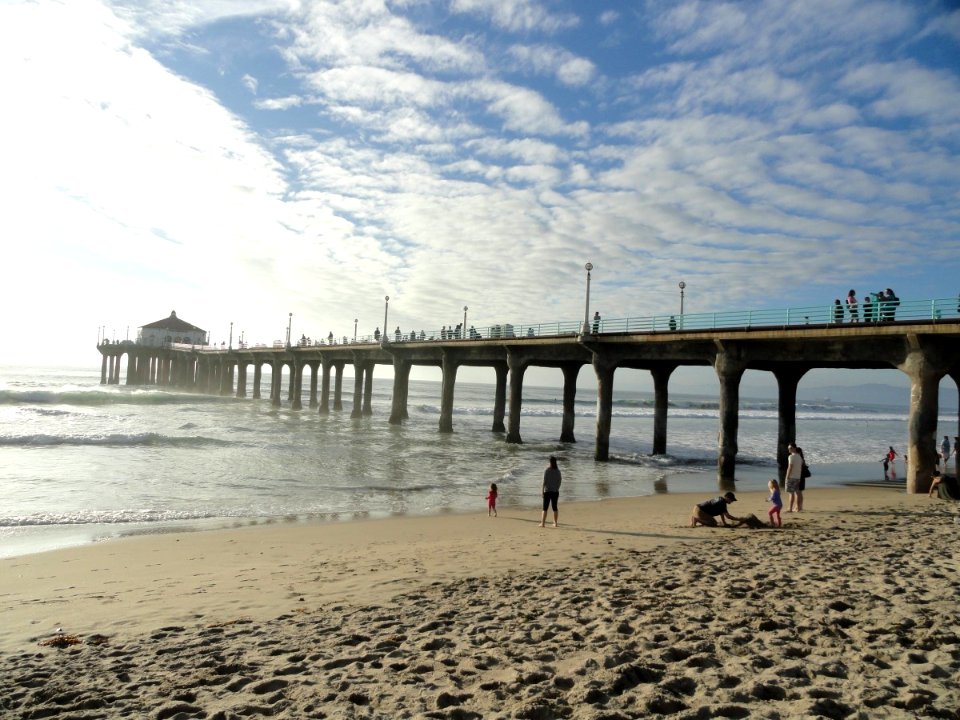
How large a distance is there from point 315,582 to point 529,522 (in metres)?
6.06

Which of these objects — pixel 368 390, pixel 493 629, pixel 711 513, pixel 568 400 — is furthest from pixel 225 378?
pixel 493 629

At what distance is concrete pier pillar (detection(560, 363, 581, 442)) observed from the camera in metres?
37.8

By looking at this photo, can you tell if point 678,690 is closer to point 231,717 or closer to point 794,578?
point 231,717

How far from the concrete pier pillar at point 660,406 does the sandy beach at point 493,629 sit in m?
20.5

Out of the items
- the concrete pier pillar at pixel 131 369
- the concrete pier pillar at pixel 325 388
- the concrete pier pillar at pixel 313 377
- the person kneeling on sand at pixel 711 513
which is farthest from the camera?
the concrete pier pillar at pixel 131 369

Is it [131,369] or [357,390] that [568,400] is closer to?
[357,390]

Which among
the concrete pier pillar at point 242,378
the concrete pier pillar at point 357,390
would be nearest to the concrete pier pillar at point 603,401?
the concrete pier pillar at point 357,390

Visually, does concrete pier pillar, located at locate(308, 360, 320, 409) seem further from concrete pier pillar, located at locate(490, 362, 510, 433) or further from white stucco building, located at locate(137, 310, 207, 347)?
white stucco building, located at locate(137, 310, 207, 347)

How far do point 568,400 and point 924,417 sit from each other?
22.9m

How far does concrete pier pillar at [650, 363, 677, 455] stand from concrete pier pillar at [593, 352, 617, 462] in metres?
4.06

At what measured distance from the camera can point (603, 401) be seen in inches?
1100

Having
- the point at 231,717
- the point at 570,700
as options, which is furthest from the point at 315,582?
the point at 570,700

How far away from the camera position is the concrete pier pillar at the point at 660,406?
31.0m

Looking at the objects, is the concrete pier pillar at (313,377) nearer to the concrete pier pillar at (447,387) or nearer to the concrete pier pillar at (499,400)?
the concrete pier pillar at (499,400)
